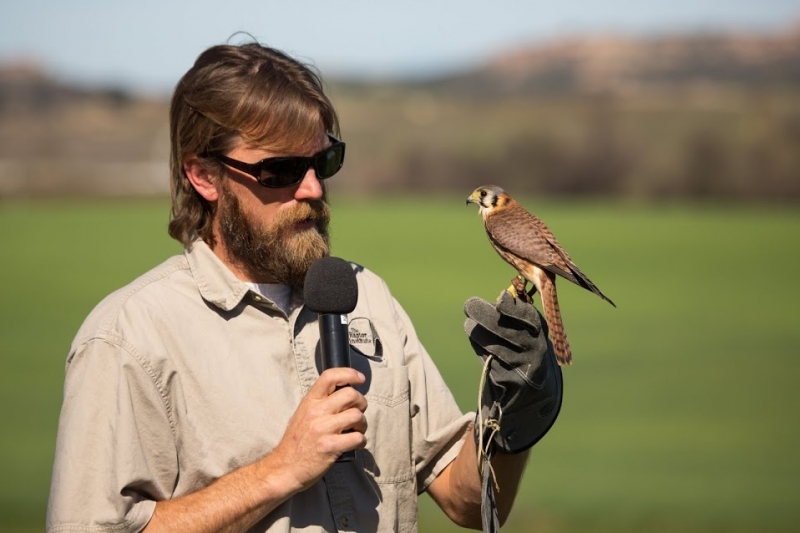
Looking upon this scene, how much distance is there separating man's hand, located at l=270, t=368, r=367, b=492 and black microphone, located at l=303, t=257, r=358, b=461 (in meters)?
0.06

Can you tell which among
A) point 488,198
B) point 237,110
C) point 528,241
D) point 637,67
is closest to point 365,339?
point 528,241

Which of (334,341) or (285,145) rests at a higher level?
(285,145)

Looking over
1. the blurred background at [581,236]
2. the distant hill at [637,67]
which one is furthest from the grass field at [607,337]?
the distant hill at [637,67]

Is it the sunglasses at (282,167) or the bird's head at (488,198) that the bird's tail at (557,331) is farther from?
the sunglasses at (282,167)

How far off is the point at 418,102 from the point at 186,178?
54.6m

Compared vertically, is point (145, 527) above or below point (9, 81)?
above

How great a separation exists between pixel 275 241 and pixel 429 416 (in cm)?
65

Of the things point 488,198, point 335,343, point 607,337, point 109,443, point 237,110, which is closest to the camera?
point 109,443

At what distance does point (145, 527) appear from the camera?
2.35 meters

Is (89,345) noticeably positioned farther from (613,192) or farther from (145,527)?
(613,192)

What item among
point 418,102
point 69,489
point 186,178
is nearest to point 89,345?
point 69,489

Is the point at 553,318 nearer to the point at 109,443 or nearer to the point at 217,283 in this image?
the point at 217,283

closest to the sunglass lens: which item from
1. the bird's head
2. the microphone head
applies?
the microphone head

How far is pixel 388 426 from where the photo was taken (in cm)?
267
